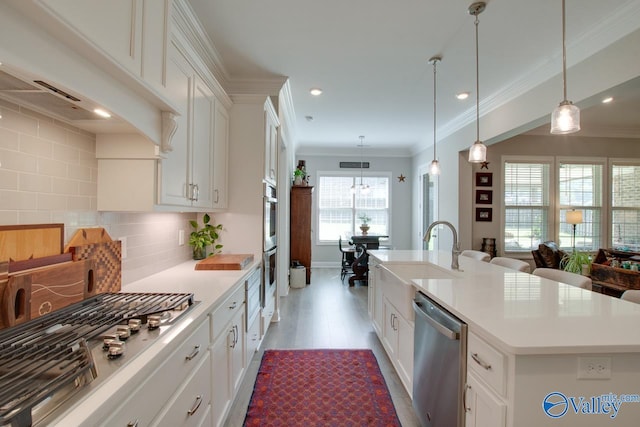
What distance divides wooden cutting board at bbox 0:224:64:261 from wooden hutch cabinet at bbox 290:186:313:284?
13.9 feet

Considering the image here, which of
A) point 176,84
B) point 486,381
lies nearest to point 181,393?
point 486,381

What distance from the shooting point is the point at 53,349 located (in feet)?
2.72

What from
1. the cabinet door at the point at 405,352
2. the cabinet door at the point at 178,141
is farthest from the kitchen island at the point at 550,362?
the cabinet door at the point at 178,141

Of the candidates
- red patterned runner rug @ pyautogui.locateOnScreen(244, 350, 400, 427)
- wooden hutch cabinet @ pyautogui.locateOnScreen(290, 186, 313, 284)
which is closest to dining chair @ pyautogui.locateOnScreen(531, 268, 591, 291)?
red patterned runner rug @ pyautogui.locateOnScreen(244, 350, 400, 427)

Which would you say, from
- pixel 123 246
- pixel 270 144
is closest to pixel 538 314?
pixel 123 246

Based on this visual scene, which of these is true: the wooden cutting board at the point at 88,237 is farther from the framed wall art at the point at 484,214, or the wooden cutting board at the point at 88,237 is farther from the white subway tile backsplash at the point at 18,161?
the framed wall art at the point at 484,214

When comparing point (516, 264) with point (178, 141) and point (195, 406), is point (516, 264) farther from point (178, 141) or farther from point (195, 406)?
point (178, 141)

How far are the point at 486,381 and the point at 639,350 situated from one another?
0.49 metres

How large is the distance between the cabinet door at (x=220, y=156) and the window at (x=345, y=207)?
4.64m

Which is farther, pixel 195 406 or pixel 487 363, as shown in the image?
pixel 195 406

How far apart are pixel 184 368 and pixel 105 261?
75 centimetres

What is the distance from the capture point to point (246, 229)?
9.19ft

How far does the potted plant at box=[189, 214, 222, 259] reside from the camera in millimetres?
2545

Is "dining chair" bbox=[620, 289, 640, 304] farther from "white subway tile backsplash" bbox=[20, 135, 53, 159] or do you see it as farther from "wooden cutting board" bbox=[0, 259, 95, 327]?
"white subway tile backsplash" bbox=[20, 135, 53, 159]
